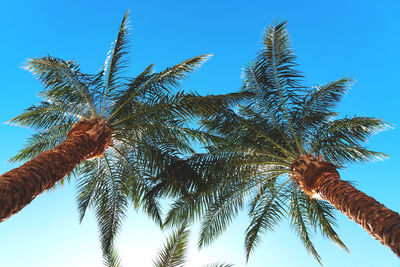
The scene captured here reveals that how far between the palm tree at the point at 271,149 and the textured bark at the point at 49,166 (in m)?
2.51

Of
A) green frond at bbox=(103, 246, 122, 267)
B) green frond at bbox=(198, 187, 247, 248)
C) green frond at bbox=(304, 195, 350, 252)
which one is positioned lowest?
green frond at bbox=(103, 246, 122, 267)

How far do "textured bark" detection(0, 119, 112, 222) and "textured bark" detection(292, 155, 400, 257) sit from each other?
16.8ft

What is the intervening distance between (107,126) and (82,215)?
3.65m

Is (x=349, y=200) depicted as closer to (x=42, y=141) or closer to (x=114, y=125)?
(x=114, y=125)

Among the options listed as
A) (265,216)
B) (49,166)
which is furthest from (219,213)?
(49,166)

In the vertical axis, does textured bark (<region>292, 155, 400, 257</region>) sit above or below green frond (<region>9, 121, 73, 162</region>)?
above

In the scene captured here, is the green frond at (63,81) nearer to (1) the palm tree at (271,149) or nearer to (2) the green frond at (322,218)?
(1) the palm tree at (271,149)

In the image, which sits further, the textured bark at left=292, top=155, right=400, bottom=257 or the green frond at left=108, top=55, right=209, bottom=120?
the green frond at left=108, top=55, right=209, bottom=120

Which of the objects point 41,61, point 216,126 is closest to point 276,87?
point 216,126

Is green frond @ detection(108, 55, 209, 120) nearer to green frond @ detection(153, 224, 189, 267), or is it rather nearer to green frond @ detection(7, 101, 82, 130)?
green frond @ detection(7, 101, 82, 130)

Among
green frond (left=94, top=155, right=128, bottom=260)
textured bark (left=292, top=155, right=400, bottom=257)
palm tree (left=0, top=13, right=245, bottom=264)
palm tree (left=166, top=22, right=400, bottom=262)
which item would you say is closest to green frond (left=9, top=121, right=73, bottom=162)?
palm tree (left=0, top=13, right=245, bottom=264)

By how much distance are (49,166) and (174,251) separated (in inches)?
175

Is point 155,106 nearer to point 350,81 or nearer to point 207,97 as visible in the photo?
point 207,97

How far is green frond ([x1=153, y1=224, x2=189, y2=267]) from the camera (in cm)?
802
